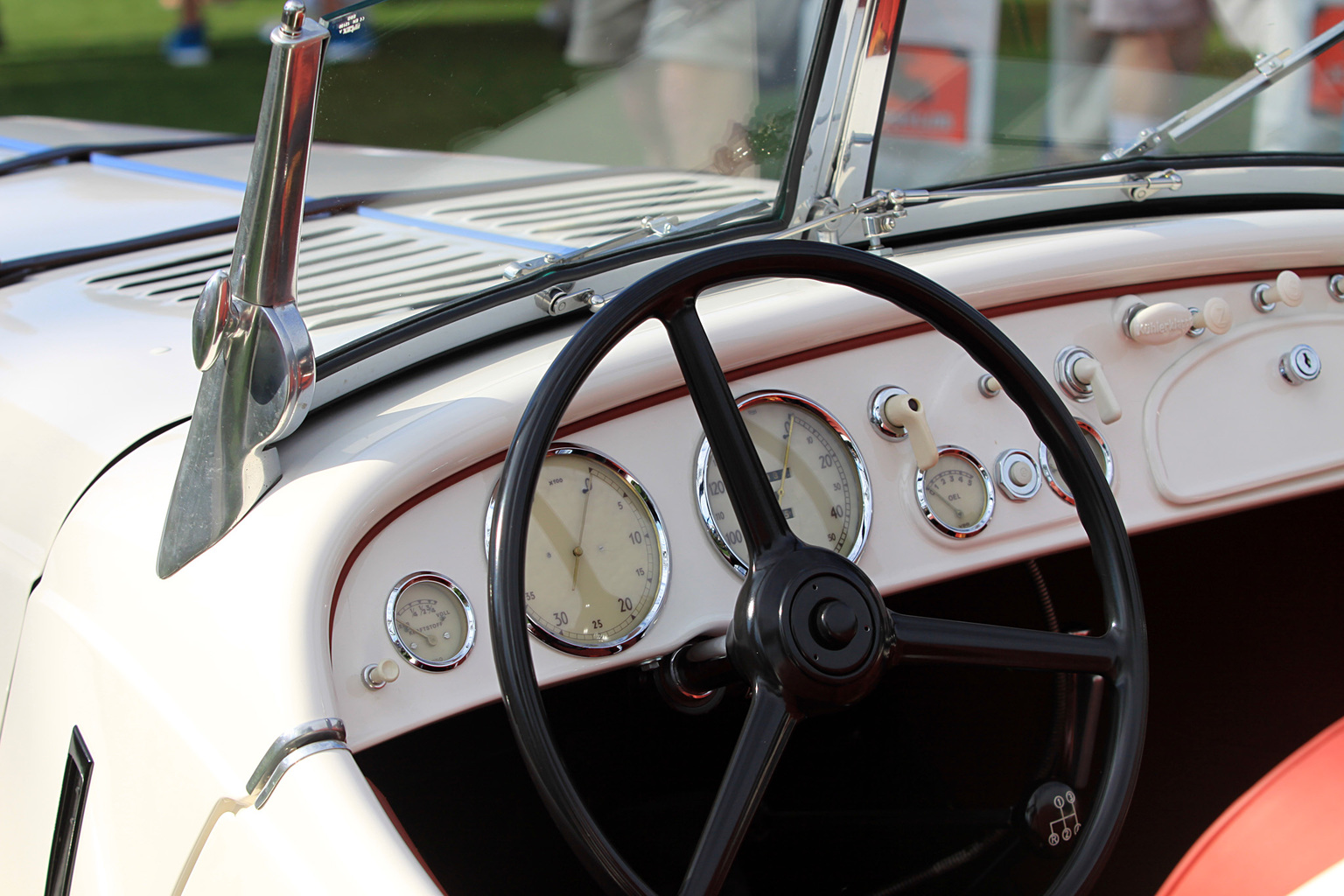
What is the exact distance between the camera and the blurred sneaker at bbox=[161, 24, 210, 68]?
39.4 feet

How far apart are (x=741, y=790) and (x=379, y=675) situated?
1.13ft

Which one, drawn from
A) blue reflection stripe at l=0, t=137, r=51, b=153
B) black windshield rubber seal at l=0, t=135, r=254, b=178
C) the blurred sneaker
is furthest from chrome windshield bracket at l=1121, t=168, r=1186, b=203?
the blurred sneaker

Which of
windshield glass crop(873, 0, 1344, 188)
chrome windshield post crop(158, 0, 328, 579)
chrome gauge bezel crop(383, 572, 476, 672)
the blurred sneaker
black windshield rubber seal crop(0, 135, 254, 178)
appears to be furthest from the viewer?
the blurred sneaker

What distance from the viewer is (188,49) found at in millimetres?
12031

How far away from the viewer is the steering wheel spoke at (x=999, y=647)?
115 centimetres

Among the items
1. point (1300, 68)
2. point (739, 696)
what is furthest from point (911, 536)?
point (1300, 68)

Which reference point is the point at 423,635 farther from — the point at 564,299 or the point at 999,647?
the point at 999,647

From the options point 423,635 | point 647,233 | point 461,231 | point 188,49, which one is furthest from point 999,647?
point 188,49

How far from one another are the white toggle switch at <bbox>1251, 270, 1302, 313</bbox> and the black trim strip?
155cm

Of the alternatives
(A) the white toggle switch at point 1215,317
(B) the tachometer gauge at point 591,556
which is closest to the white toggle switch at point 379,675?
(B) the tachometer gauge at point 591,556

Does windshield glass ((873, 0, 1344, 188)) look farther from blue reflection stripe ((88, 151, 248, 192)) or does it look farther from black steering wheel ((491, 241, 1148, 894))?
blue reflection stripe ((88, 151, 248, 192))

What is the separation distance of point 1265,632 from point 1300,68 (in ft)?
2.90

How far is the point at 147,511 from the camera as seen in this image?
1.23m

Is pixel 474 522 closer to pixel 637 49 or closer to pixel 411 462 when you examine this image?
pixel 411 462
